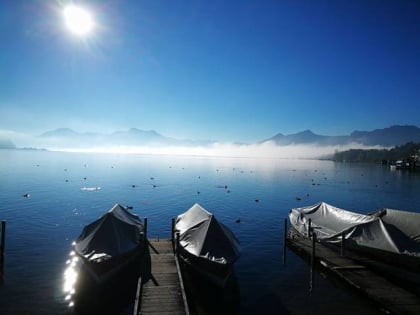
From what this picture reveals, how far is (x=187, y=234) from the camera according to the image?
82.5 feet

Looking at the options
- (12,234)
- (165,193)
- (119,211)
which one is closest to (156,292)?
(119,211)

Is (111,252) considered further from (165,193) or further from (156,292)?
(165,193)

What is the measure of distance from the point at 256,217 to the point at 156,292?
33825 mm

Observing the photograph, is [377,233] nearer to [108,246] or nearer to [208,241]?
[208,241]

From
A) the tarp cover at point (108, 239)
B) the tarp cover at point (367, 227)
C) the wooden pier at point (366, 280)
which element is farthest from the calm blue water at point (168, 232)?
the tarp cover at point (367, 227)

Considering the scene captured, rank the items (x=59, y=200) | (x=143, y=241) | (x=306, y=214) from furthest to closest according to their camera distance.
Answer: (x=59, y=200)
(x=306, y=214)
(x=143, y=241)

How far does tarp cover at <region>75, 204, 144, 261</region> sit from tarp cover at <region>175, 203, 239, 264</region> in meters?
4.52

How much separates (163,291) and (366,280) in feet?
50.2

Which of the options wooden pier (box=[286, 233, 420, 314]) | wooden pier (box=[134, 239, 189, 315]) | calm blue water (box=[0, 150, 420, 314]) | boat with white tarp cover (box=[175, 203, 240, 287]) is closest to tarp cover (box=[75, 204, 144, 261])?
wooden pier (box=[134, 239, 189, 315])

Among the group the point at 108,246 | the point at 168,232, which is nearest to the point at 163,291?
the point at 108,246

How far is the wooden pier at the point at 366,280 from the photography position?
710 inches

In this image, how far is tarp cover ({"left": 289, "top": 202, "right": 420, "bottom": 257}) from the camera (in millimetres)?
23656

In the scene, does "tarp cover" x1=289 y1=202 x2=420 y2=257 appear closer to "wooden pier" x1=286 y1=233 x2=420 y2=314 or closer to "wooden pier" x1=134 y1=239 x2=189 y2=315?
"wooden pier" x1=286 y1=233 x2=420 y2=314

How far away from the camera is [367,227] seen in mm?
25938
